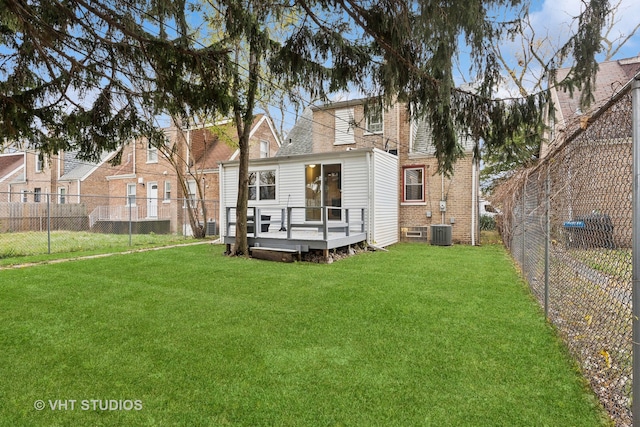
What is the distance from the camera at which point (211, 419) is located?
2.28 meters

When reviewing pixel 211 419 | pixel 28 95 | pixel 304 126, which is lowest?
pixel 211 419

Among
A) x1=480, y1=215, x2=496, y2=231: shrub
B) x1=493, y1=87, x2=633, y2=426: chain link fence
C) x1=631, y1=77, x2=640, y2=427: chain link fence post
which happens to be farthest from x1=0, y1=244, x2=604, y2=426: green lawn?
x1=480, y1=215, x2=496, y2=231: shrub

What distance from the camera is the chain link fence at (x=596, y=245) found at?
89.7 inches

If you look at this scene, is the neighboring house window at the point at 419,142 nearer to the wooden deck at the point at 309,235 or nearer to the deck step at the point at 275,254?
the wooden deck at the point at 309,235

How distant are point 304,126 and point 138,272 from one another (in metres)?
11.4

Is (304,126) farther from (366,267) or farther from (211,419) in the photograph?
(211,419)

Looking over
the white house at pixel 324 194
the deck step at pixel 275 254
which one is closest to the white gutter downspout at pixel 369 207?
the white house at pixel 324 194

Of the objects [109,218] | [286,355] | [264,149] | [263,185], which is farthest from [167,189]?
[286,355]

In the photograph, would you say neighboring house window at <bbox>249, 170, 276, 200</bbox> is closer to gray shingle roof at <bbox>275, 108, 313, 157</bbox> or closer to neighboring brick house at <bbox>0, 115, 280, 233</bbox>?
gray shingle roof at <bbox>275, 108, 313, 157</bbox>

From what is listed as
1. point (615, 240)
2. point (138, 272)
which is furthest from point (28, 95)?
point (615, 240)

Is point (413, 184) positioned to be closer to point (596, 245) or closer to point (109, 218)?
point (596, 245)

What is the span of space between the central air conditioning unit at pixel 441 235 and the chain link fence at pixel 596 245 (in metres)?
7.76

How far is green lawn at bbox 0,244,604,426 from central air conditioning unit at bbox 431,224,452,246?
20.0 ft

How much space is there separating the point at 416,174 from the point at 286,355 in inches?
446
